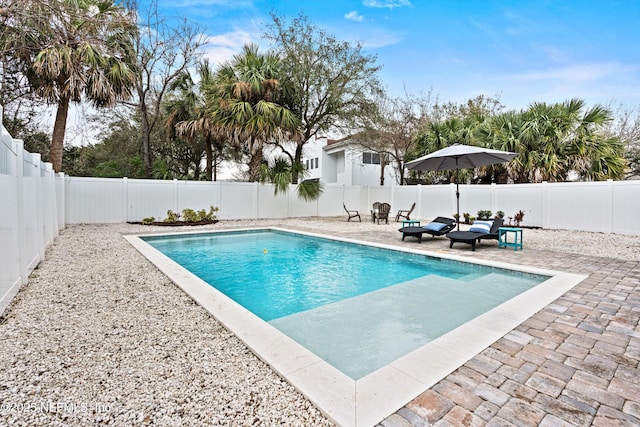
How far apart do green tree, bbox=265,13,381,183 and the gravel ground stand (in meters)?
12.2

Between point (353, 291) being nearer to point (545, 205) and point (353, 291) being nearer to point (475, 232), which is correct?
point (475, 232)

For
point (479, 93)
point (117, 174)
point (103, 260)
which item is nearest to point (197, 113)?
point (117, 174)

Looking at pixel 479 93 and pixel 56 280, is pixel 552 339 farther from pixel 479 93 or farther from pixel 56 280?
pixel 479 93

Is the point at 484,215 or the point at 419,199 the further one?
the point at 419,199

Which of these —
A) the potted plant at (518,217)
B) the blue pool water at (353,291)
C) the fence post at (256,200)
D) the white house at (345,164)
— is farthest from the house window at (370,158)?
the blue pool water at (353,291)

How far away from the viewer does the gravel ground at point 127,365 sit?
1.97 meters

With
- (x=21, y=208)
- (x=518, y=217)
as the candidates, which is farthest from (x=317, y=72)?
(x=21, y=208)

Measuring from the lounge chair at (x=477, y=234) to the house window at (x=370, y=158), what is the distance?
1791 cm

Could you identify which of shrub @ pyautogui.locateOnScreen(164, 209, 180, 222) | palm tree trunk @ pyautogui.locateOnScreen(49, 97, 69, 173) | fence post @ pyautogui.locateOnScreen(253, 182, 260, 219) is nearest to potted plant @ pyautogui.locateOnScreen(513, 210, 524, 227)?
fence post @ pyautogui.locateOnScreen(253, 182, 260, 219)

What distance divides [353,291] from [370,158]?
21902mm

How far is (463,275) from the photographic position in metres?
6.00

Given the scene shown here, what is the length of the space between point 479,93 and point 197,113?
56.1ft

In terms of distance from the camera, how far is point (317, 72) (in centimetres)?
1585

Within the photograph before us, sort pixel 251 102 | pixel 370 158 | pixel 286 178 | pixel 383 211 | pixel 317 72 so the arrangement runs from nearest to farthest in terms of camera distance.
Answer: pixel 383 211, pixel 251 102, pixel 286 178, pixel 317 72, pixel 370 158
